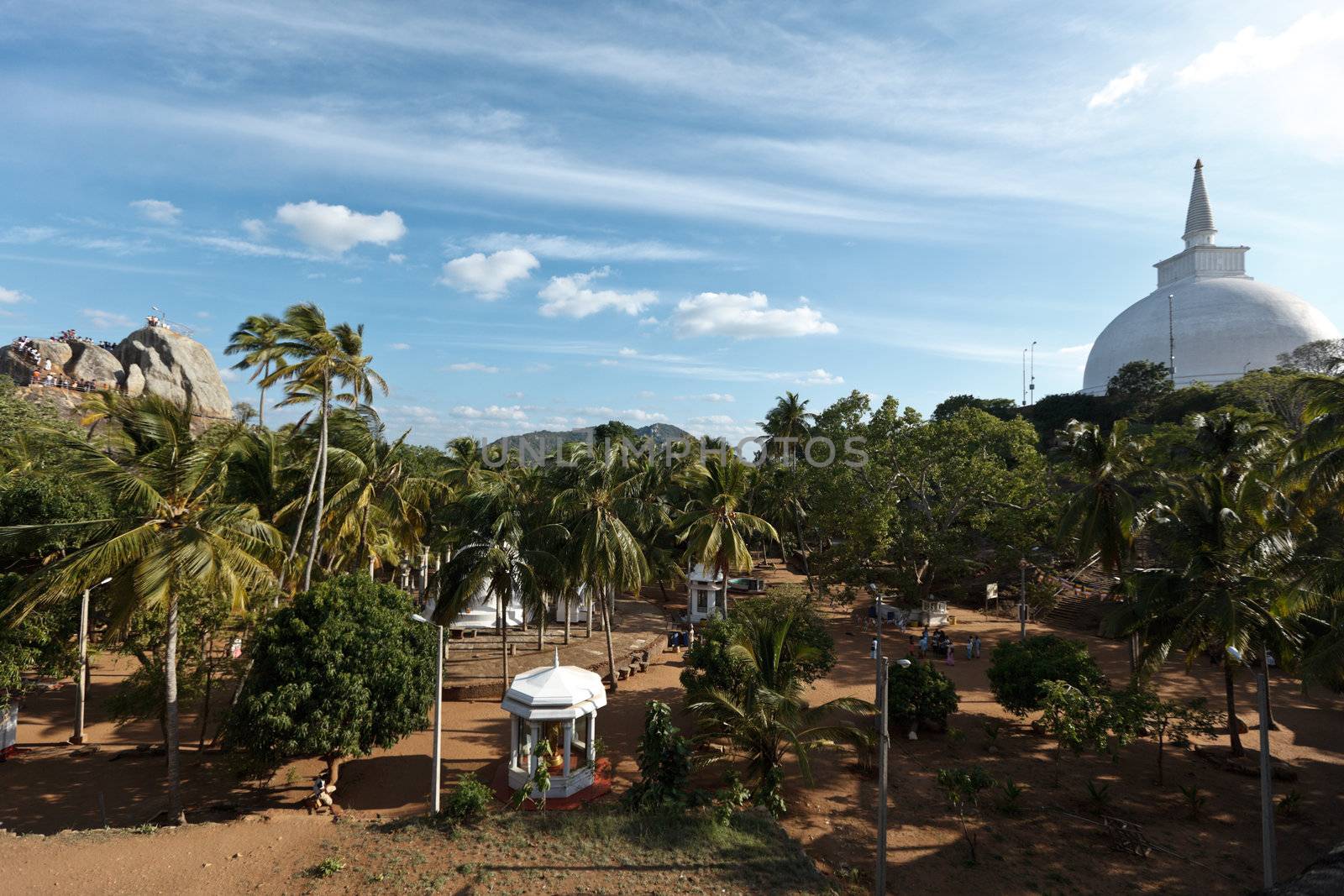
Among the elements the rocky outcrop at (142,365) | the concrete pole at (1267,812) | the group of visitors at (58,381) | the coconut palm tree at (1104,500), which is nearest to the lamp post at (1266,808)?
the concrete pole at (1267,812)

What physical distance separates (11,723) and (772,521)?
150ft

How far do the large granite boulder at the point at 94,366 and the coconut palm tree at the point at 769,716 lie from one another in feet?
238

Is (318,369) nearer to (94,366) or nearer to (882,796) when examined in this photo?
(882,796)

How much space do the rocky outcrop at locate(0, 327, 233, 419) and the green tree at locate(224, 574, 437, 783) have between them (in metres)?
56.8

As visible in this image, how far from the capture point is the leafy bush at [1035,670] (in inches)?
741

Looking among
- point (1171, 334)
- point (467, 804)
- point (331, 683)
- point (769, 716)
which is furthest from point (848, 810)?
point (1171, 334)

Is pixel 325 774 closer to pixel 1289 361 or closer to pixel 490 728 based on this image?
pixel 490 728

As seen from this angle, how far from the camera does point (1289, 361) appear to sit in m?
54.2

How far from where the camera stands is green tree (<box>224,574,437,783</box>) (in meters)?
13.9

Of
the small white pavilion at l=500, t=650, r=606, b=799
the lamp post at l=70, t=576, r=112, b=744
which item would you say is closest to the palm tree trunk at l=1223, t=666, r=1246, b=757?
the small white pavilion at l=500, t=650, r=606, b=799

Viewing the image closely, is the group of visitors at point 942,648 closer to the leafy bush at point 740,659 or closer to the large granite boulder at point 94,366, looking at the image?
the leafy bush at point 740,659

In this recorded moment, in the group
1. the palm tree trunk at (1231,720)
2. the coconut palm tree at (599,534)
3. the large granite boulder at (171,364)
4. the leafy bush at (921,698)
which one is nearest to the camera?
the palm tree trunk at (1231,720)

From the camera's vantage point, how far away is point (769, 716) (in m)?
14.8

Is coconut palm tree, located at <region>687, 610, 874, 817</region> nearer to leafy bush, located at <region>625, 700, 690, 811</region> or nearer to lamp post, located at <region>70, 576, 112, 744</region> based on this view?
leafy bush, located at <region>625, 700, 690, 811</region>
